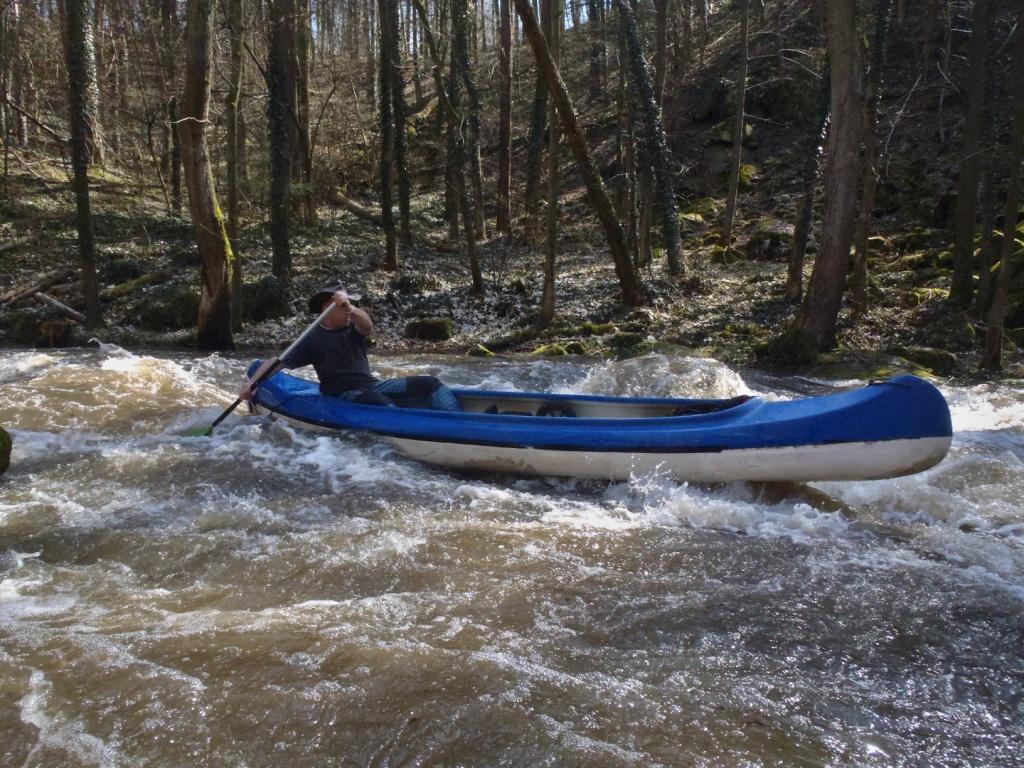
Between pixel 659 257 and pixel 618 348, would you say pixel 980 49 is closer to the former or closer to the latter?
pixel 618 348

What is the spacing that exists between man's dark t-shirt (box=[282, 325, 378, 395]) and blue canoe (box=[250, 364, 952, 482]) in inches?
6.7

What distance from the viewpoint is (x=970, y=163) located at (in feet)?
36.9

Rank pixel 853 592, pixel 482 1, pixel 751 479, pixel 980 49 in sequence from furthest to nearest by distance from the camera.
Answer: pixel 482 1, pixel 980 49, pixel 751 479, pixel 853 592

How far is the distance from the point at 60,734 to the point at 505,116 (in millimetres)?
17716

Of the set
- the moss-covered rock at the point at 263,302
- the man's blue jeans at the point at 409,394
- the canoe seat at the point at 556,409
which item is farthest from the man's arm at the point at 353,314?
the moss-covered rock at the point at 263,302

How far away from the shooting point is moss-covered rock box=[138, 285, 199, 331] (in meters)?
12.6

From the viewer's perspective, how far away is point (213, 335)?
11.1 meters

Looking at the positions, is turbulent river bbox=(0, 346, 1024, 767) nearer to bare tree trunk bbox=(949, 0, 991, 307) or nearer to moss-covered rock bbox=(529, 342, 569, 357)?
moss-covered rock bbox=(529, 342, 569, 357)

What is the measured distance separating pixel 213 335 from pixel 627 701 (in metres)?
9.51

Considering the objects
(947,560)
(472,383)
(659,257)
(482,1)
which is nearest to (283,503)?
(947,560)

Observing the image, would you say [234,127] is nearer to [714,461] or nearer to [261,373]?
[261,373]

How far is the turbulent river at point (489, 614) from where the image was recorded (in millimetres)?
2797

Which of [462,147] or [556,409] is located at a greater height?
[462,147]

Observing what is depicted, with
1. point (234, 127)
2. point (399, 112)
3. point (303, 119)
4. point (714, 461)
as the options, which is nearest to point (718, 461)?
point (714, 461)
